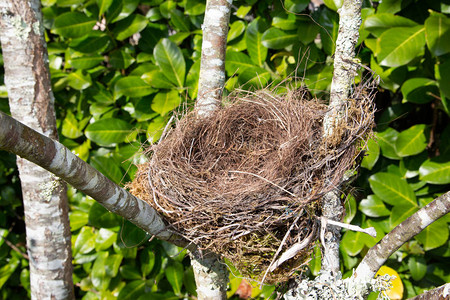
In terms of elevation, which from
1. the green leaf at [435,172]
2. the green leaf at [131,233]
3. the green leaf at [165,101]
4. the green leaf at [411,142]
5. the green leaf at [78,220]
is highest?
the green leaf at [165,101]

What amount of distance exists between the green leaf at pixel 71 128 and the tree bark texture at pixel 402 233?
1683mm

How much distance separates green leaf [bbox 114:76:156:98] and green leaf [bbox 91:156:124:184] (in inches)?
13.6

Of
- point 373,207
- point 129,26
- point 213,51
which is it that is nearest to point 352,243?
point 373,207

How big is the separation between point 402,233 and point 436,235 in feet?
2.73

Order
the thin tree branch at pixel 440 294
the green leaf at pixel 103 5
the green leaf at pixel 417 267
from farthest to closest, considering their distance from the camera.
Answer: the green leaf at pixel 103 5, the green leaf at pixel 417 267, the thin tree branch at pixel 440 294

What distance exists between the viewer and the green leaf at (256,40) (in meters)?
1.83

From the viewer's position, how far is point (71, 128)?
7.27 ft

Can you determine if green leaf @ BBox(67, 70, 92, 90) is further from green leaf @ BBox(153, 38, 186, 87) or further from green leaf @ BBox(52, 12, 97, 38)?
green leaf @ BBox(153, 38, 186, 87)

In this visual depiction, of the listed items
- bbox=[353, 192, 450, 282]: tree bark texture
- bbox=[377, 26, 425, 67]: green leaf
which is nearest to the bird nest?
bbox=[353, 192, 450, 282]: tree bark texture

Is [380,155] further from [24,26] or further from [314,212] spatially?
[24,26]

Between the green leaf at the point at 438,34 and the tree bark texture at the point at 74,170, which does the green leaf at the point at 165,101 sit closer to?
the tree bark texture at the point at 74,170

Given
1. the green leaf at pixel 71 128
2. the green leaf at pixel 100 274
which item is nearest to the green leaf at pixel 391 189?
the green leaf at pixel 100 274

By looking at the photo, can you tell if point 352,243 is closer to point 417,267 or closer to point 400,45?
point 417,267

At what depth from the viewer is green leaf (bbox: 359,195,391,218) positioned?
1.77 meters
